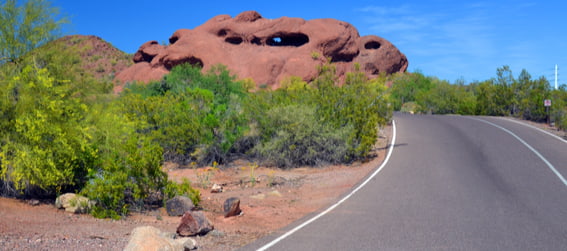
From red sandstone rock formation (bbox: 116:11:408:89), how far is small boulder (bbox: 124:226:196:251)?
2251 inches

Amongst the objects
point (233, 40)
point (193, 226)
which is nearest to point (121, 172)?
point (193, 226)

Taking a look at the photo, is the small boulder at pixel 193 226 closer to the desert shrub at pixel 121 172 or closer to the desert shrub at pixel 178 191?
the desert shrub at pixel 121 172

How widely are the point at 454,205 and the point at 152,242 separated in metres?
7.01

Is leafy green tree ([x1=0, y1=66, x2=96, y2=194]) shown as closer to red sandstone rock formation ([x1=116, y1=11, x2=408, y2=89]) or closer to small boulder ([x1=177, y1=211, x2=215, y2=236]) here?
small boulder ([x1=177, y1=211, x2=215, y2=236])

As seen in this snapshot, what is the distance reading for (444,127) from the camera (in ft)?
97.1

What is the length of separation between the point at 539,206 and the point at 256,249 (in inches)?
268

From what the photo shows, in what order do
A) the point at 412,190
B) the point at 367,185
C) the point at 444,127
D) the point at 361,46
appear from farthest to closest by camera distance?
the point at 361,46 → the point at 444,127 → the point at 367,185 → the point at 412,190

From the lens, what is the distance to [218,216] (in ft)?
37.7

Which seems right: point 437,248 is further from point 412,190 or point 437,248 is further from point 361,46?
point 361,46

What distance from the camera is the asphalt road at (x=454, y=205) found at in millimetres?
7781

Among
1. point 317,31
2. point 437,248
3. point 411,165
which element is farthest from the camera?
point 317,31

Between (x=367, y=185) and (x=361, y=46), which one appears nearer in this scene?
(x=367, y=185)

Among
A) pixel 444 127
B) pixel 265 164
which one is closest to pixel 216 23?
pixel 444 127

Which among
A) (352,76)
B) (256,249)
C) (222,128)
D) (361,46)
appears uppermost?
(361,46)
